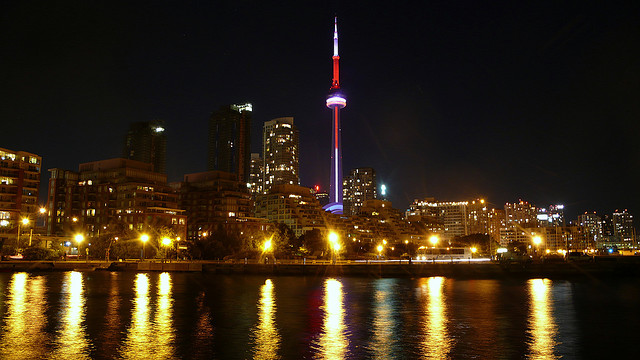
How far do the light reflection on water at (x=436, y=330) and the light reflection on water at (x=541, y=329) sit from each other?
3949 mm

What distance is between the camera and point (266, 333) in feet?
90.6

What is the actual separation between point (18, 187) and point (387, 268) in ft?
410

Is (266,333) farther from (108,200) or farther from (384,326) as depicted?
(108,200)

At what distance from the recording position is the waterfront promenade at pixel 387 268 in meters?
79.4

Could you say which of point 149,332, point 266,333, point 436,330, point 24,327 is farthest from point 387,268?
point 24,327

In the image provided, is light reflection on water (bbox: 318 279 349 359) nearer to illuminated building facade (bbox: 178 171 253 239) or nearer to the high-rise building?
the high-rise building

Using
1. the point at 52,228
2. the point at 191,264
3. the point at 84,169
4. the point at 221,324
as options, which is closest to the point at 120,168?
the point at 84,169

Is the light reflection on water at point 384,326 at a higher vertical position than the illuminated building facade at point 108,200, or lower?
lower

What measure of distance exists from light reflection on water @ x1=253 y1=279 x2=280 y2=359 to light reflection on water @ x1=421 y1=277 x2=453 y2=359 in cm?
713

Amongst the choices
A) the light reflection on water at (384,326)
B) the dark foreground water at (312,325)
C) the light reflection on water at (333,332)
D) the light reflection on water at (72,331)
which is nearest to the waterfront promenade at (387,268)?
the dark foreground water at (312,325)

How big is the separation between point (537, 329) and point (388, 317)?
30.4 ft

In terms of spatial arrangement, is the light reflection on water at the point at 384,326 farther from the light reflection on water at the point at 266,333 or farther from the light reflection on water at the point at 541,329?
the light reflection on water at the point at 541,329

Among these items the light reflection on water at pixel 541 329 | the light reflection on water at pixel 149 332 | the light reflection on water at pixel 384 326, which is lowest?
the light reflection on water at pixel 541 329

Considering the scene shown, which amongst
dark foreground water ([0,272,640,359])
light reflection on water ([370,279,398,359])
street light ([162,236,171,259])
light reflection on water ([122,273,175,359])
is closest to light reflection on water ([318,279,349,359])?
dark foreground water ([0,272,640,359])
